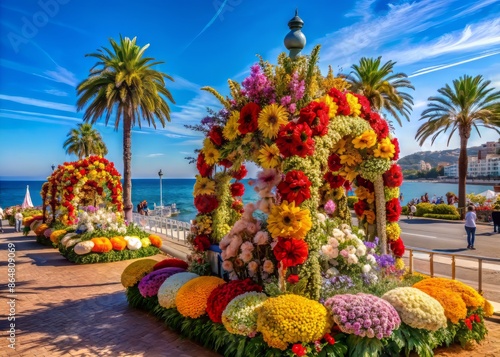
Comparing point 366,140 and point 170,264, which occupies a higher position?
point 366,140

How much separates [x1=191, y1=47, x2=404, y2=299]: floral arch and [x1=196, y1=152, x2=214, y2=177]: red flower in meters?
0.03

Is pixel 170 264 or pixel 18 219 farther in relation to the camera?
pixel 18 219

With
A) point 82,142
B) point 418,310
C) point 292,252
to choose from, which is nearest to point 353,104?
point 292,252

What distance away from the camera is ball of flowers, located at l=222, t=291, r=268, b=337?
5176 millimetres

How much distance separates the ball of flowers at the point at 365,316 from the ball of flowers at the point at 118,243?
33.1ft

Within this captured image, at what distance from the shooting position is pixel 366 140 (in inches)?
277

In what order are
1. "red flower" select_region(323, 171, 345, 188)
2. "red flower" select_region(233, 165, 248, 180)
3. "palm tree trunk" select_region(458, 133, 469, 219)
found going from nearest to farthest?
1. "red flower" select_region(233, 165, 248, 180)
2. "red flower" select_region(323, 171, 345, 188)
3. "palm tree trunk" select_region(458, 133, 469, 219)

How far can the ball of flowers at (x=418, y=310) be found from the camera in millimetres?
5289

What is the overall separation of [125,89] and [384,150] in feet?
45.6

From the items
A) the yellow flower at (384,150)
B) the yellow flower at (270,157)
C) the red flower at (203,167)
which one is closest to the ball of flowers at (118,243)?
the red flower at (203,167)

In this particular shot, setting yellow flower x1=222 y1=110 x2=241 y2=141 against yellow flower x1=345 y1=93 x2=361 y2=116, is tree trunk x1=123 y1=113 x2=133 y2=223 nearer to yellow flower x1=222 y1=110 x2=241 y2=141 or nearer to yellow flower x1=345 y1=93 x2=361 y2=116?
yellow flower x1=222 y1=110 x2=241 y2=141

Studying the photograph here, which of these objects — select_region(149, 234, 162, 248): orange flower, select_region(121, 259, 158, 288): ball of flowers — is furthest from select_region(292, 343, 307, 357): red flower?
select_region(149, 234, 162, 248): orange flower

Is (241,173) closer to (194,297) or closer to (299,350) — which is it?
(194,297)

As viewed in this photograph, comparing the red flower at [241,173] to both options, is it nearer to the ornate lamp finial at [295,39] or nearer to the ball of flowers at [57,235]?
the ornate lamp finial at [295,39]
